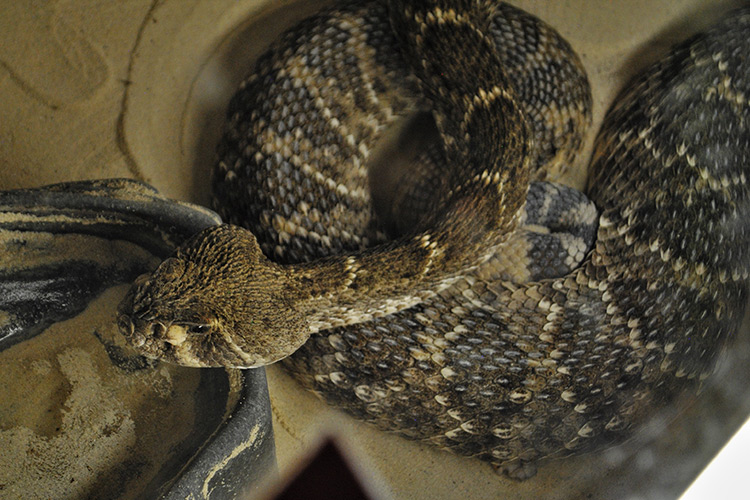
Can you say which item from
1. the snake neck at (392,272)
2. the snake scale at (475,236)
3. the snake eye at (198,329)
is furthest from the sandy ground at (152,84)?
the snake eye at (198,329)

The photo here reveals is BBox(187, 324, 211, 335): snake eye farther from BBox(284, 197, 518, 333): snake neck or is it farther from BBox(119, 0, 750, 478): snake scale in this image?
BBox(284, 197, 518, 333): snake neck

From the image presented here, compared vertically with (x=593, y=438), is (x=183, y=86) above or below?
above

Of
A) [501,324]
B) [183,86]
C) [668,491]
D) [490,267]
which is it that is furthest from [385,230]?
[668,491]

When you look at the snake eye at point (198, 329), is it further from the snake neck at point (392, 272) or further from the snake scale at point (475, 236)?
the snake neck at point (392, 272)

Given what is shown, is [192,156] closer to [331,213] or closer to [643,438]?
[331,213]

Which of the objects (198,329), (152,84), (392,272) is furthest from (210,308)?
(152,84)

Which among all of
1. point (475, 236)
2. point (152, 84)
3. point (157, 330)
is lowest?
point (157, 330)

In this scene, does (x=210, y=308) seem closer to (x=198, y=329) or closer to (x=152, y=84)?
(x=198, y=329)
